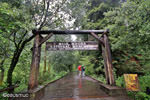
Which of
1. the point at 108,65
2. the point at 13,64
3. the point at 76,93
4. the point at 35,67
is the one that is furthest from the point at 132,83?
the point at 13,64

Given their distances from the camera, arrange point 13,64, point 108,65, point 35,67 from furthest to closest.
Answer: point 108,65 → point 13,64 → point 35,67

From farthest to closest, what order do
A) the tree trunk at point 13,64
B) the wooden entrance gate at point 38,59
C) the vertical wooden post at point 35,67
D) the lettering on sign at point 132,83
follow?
1. the tree trunk at point 13,64
2. the wooden entrance gate at point 38,59
3. the vertical wooden post at point 35,67
4. the lettering on sign at point 132,83

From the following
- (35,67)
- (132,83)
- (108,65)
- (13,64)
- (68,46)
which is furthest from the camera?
(68,46)

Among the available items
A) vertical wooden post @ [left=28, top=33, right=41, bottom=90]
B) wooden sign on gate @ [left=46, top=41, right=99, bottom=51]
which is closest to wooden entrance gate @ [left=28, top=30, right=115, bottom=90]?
vertical wooden post @ [left=28, top=33, right=41, bottom=90]

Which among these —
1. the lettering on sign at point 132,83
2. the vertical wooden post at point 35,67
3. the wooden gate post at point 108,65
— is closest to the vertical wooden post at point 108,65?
the wooden gate post at point 108,65

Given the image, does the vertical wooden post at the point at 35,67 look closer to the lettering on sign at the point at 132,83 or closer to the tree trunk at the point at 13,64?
the tree trunk at the point at 13,64

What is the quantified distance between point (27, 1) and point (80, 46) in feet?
12.0

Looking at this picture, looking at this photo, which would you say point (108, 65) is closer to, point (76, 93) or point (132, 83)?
point (132, 83)

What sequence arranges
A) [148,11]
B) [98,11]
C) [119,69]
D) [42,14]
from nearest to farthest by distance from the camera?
[148,11], [42,14], [119,69], [98,11]

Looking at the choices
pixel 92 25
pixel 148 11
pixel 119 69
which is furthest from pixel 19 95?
pixel 92 25

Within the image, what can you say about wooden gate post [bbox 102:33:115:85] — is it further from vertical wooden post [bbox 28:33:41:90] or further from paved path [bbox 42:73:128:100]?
vertical wooden post [bbox 28:33:41:90]

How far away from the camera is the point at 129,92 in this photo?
13.4 feet

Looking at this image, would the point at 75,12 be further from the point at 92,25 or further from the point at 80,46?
the point at 92,25

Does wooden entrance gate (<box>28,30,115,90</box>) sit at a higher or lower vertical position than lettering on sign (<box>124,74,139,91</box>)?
higher
